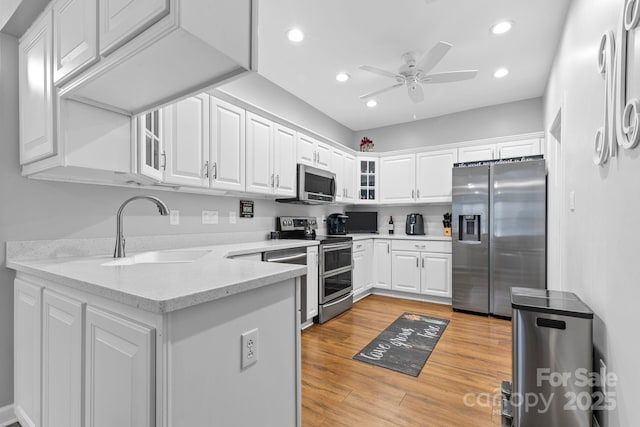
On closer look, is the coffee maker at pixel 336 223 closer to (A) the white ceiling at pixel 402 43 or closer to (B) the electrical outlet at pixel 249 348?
(A) the white ceiling at pixel 402 43

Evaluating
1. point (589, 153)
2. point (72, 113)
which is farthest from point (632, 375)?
point (72, 113)

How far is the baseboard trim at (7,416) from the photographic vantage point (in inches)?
65.7

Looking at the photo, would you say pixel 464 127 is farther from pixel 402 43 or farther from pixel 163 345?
pixel 163 345

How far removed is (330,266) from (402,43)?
2381 mm

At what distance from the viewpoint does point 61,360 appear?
1231 millimetres

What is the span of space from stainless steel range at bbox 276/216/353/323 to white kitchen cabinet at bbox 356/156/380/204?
125 centimetres

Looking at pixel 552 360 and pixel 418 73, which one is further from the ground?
pixel 418 73

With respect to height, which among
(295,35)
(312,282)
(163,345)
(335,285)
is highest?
(295,35)

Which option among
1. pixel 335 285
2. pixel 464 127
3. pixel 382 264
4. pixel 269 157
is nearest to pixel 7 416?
pixel 269 157

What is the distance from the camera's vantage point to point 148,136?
1894 mm

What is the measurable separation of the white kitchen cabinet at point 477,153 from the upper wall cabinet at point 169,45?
384cm

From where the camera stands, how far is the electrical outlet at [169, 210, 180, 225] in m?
2.47

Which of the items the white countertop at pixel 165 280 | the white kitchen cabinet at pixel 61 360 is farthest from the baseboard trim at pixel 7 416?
the white countertop at pixel 165 280

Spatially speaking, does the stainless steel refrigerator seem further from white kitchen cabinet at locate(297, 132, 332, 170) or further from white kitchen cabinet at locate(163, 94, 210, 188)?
white kitchen cabinet at locate(163, 94, 210, 188)
